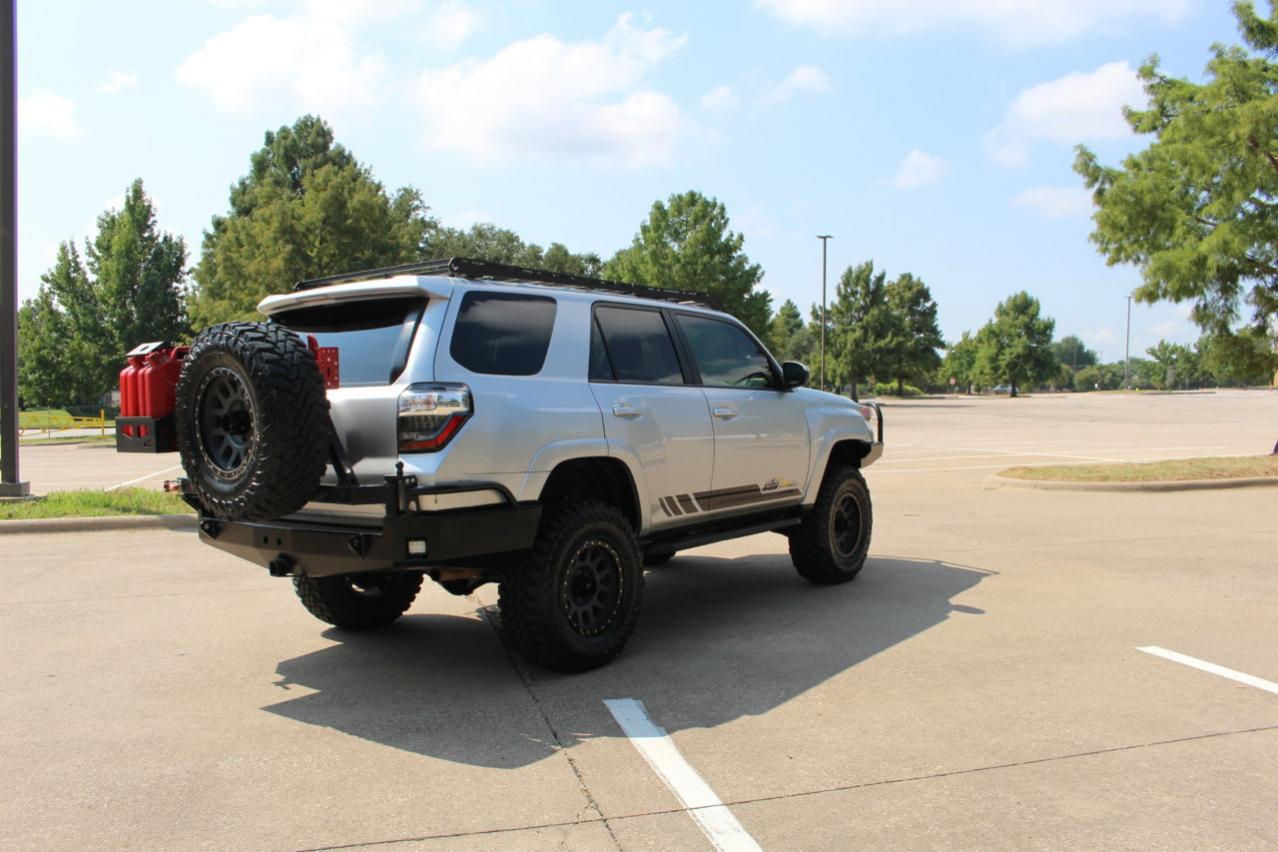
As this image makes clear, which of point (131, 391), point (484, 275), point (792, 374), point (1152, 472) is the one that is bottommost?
point (1152, 472)

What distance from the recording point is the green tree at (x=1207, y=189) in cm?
1530

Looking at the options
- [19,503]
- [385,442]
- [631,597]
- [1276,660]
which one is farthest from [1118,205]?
[19,503]

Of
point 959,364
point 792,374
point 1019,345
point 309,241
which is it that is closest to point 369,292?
point 792,374

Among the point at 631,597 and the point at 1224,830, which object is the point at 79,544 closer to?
the point at 631,597

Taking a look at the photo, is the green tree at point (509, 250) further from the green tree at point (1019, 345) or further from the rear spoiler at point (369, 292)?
the rear spoiler at point (369, 292)

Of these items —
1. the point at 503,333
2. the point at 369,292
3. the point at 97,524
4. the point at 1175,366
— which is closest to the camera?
the point at 369,292

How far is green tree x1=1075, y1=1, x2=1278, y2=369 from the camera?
50.2 ft

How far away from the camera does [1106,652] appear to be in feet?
17.9

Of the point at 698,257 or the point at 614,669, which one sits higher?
the point at 698,257

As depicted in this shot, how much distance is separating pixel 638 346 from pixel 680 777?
109 inches

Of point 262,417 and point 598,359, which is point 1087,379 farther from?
point 262,417

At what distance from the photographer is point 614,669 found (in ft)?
17.1

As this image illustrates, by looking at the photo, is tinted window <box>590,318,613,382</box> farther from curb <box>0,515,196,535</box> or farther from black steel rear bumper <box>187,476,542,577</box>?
curb <box>0,515,196,535</box>

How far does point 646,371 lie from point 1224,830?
3.59 m
